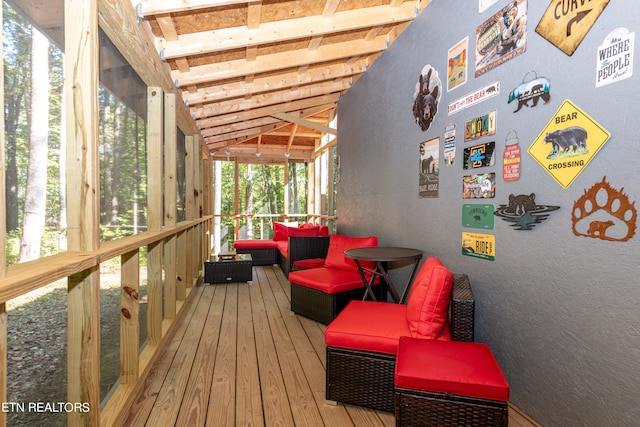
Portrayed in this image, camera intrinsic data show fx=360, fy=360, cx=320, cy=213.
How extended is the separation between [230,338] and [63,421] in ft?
5.54

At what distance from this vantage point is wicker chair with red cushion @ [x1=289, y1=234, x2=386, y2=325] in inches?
132

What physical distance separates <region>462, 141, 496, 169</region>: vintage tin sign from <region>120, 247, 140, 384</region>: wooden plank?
2.23m

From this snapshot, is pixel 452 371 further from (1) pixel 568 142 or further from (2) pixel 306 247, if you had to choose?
(2) pixel 306 247

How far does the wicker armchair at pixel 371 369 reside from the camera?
6.46 ft

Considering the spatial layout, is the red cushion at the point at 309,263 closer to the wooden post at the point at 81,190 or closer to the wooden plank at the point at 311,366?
the wooden plank at the point at 311,366

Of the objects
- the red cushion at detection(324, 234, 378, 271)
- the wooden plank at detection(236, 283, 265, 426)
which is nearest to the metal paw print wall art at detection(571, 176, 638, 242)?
the wooden plank at detection(236, 283, 265, 426)

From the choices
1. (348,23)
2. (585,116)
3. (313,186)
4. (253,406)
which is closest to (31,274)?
(253,406)

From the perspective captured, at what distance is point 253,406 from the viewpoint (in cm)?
209

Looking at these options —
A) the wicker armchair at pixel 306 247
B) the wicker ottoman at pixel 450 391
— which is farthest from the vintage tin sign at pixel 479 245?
the wicker armchair at pixel 306 247

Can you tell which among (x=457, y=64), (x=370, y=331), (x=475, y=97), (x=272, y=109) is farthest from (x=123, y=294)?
(x=272, y=109)

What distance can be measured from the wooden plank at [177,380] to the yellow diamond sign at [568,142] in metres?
2.39

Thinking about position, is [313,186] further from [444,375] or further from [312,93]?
[444,375]

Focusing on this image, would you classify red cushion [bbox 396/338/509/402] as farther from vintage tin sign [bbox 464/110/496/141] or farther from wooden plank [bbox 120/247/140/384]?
wooden plank [bbox 120/247/140/384]

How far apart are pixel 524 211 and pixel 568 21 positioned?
949 millimetres
